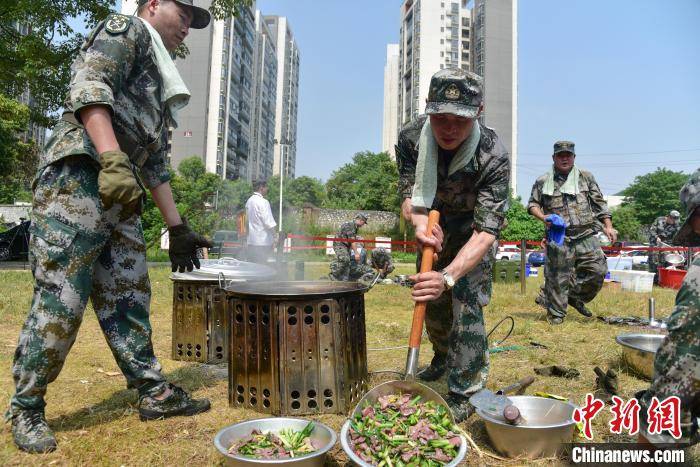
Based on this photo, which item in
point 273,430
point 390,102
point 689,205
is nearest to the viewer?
point 689,205

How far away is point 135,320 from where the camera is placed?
2.66 metres

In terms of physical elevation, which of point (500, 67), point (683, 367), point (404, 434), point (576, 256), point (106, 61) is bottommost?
point (404, 434)

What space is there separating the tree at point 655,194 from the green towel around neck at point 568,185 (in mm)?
65734

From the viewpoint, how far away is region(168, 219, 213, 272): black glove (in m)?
2.91

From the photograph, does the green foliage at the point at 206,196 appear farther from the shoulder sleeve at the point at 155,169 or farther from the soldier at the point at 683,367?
the soldier at the point at 683,367

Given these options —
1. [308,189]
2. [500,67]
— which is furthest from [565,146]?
[500,67]

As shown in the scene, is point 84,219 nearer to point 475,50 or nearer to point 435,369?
point 435,369

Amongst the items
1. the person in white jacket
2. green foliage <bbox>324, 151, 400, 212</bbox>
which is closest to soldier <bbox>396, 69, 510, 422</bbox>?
the person in white jacket

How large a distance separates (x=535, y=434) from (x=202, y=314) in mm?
2863

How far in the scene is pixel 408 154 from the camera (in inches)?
126

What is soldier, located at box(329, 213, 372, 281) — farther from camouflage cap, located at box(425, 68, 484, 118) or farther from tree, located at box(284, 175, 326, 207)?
tree, located at box(284, 175, 326, 207)

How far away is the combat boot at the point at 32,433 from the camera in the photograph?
2221mm

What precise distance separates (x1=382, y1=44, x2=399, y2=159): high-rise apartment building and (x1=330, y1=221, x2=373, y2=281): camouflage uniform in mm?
85441

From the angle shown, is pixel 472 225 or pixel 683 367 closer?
pixel 683 367
